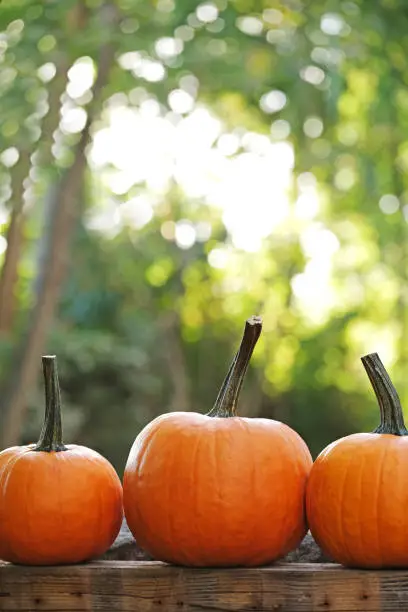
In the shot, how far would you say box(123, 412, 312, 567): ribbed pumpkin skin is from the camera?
1301 millimetres

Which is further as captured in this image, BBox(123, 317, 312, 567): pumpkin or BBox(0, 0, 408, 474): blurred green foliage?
BBox(0, 0, 408, 474): blurred green foliage

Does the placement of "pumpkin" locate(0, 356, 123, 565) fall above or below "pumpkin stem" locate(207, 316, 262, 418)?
below

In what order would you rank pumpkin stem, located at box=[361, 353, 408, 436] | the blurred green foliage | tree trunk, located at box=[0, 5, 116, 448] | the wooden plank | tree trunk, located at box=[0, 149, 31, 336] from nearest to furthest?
the wooden plank
pumpkin stem, located at box=[361, 353, 408, 436]
the blurred green foliage
tree trunk, located at box=[0, 5, 116, 448]
tree trunk, located at box=[0, 149, 31, 336]

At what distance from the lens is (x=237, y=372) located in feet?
4.45

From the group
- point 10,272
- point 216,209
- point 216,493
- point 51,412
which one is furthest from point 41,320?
point 216,209

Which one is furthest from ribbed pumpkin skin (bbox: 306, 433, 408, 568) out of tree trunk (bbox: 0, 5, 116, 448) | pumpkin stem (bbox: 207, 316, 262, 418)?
tree trunk (bbox: 0, 5, 116, 448)

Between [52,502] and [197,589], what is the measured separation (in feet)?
0.81

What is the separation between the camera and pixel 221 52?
14.3 feet

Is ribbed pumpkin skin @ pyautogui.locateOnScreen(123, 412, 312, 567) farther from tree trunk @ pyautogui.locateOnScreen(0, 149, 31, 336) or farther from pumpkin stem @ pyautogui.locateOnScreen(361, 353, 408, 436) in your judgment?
tree trunk @ pyautogui.locateOnScreen(0, 149, 31, 336)

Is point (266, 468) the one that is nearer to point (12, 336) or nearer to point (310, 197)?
point (12, 336)

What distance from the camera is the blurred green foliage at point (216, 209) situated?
13.0 ft

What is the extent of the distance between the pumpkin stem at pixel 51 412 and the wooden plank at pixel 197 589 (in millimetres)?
179

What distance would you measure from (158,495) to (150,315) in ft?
29.1

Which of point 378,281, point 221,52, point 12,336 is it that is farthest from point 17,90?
point 378,281
